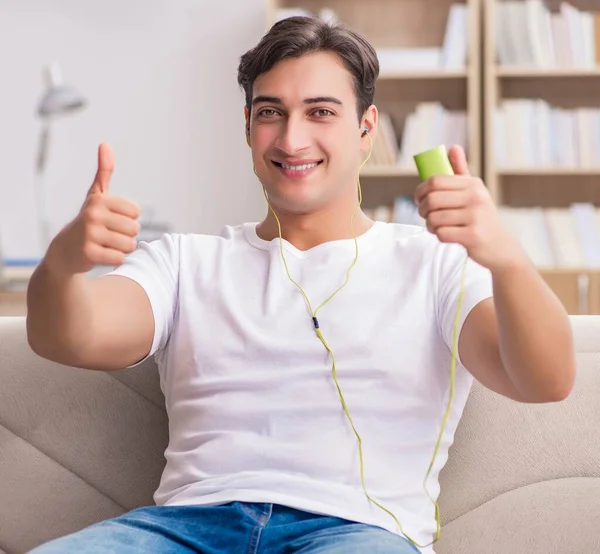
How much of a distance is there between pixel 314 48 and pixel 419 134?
2426 mm

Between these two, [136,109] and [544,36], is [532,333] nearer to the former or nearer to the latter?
[544,36]

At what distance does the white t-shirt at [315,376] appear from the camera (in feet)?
4.26

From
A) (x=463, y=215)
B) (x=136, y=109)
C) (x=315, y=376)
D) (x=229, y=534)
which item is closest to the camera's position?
(x=463, y=215)

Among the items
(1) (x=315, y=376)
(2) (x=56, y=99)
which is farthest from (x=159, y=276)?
(2) (x=56, y=99)

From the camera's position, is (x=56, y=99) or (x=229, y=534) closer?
(x=229, y=534)

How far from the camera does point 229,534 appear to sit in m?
1.23

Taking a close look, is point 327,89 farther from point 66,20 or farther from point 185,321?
point 66,20

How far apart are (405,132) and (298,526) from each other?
2.88 metres

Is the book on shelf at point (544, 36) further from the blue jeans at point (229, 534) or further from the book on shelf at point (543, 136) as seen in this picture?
the blue jeans at point (229, 534)

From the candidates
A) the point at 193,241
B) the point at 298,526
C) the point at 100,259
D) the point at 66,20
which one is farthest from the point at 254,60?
the point at 66,20

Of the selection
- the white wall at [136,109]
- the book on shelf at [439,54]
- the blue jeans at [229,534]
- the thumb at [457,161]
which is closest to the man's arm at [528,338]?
the thumb at [457,161]

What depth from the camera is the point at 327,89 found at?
59.6 inches

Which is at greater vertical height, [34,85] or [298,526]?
[34,85]

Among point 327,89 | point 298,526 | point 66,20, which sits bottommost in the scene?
point 298,526
